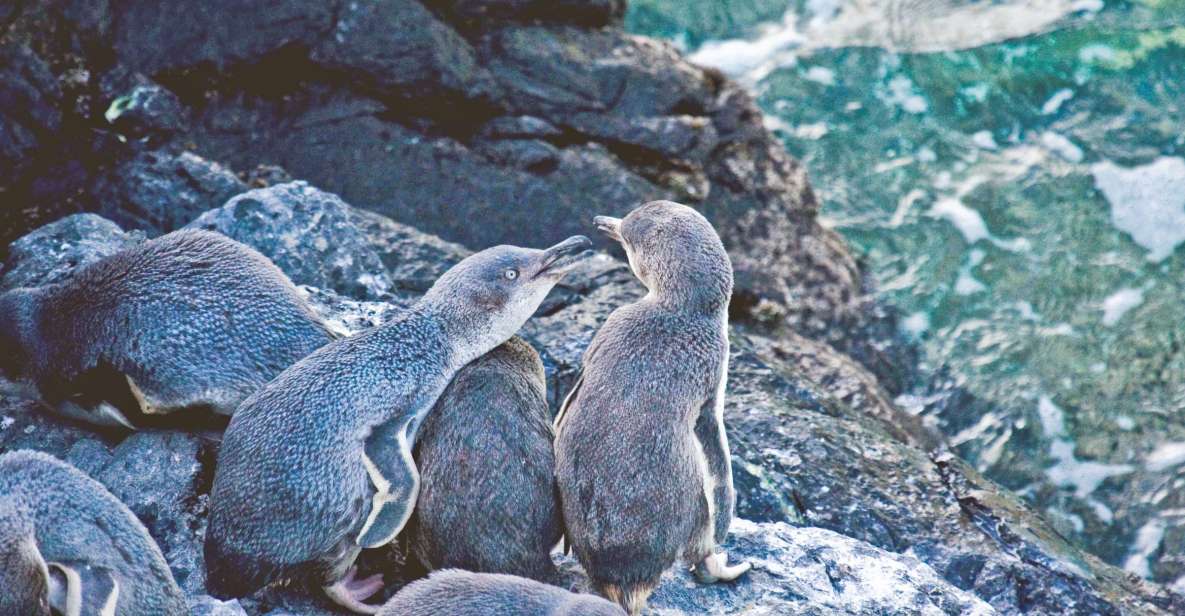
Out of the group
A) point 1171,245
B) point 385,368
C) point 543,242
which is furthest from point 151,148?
point 1171,245

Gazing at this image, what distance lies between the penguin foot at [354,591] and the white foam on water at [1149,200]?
27.1ft

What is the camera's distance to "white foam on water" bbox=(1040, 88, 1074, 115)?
512 inches

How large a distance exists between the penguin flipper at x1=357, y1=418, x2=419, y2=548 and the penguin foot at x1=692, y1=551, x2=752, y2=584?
49.9 inches

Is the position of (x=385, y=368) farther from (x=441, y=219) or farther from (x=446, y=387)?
(x=441, y=219)

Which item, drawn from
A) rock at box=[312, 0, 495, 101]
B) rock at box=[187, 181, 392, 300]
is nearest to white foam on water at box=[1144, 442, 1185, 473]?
rock at box=[312, 0, 495, 101]

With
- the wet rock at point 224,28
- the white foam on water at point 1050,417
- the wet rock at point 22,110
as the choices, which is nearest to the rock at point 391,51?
the wet rock at point 224,28

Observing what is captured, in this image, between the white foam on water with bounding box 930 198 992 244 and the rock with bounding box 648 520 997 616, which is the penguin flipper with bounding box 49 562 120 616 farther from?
the white foam on water with bounding box 930 198 992 244

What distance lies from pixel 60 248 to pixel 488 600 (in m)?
4.08

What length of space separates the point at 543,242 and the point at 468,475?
401 centimetres

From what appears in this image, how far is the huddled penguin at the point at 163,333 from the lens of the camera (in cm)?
632

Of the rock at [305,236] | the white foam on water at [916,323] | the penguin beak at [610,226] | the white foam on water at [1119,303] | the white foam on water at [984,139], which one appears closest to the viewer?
the penguin beak at [610,226]

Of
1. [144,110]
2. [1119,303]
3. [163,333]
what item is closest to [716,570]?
[163,333]

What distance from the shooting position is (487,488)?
5.78m

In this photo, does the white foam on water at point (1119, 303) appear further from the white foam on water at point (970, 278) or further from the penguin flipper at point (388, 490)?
the penguin flipper at point (388, 490)
